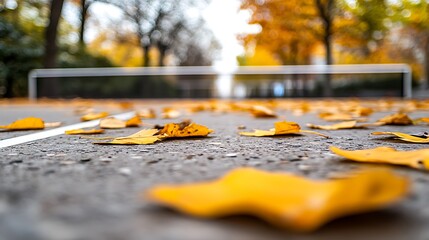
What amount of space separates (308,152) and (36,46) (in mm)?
14900

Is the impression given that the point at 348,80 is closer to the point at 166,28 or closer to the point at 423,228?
the point at 423,228

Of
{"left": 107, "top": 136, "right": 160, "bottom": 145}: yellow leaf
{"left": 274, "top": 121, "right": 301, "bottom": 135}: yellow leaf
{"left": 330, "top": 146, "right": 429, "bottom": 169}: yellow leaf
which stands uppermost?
{"left": 274, "top": 121, "right": 301, "bottom": 135}: yellow leaf

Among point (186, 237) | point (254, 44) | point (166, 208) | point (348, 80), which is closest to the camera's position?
point (186, 237)

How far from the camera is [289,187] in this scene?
2.70 ft

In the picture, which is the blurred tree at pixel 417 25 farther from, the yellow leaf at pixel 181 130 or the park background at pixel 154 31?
the yellow leaf at pixel 181 130

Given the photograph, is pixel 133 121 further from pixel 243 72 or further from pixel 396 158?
pixel 243 72

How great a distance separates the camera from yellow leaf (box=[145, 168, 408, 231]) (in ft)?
2.28

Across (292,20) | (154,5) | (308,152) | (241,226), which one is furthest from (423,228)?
(154,5)

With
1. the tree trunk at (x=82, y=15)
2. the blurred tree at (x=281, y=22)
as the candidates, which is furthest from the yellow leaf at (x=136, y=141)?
the tree trunk at (x=82, y=15)

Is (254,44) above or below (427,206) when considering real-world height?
above

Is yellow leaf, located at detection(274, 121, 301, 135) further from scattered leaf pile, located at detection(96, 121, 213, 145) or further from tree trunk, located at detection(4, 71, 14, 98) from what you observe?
tree trunk, located at detection(4, 71, 14, 98)

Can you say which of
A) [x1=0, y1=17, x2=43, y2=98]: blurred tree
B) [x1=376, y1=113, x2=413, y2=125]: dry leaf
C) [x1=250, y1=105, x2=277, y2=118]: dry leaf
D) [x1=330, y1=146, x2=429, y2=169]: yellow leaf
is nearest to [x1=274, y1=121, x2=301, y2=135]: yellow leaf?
[x1=330, y1=146, x2=429, y2=169]: yellow leaf

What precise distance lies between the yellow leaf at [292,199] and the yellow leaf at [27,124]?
2084 millimetres

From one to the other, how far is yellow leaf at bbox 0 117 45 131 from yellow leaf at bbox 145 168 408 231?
2.08 m
